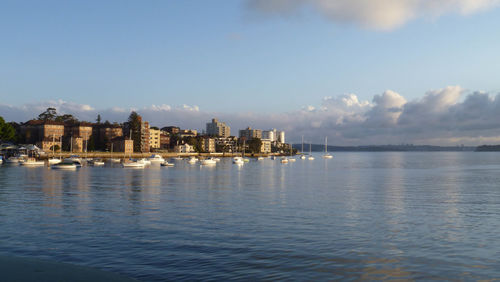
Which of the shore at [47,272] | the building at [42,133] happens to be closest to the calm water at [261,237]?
the shore at [47,272]

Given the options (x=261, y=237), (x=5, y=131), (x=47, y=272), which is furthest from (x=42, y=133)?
(x=47, y=272)

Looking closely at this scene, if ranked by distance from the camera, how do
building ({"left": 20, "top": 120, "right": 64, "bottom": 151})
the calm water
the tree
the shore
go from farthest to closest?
1. building ({"left": 20, "top": 120, "right": 64, "bottom": 151})
2. the tree
3. the calm water
4. the shore

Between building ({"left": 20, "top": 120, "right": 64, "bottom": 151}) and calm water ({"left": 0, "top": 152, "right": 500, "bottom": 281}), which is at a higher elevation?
building ({"left": 20, "top": 120, "right": 64, "bottom": 151})

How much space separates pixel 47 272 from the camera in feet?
50.3

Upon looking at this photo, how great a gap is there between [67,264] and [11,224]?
1206 cm

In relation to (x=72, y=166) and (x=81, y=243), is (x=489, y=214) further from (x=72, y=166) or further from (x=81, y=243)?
(x=72, y=166)

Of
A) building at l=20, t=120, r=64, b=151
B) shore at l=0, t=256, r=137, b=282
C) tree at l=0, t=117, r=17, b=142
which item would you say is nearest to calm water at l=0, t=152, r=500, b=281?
shore at l=0, t=256, r=137, b=282

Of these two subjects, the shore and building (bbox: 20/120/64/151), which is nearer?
the shore

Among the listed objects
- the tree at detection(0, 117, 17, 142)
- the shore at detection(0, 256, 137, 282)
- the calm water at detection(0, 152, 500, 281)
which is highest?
the tree at detection(0, 117, 17, 142)

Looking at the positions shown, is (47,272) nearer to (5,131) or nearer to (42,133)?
(5,131)

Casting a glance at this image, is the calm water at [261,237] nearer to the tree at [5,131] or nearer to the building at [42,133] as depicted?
the tree at [5,131]

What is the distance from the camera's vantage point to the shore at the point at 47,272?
14.6 meters

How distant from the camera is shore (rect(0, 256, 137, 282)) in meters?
14.6

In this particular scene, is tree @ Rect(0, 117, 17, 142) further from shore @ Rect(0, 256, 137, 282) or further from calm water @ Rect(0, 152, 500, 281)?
shore @ Rect(0, 256, 137, 282)
